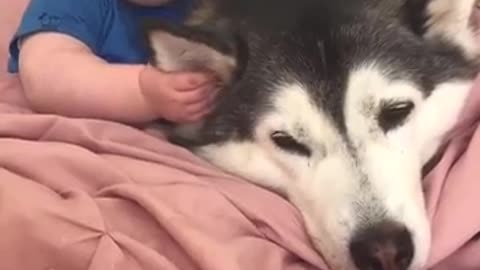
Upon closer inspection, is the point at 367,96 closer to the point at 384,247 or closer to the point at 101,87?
the point at 384,247

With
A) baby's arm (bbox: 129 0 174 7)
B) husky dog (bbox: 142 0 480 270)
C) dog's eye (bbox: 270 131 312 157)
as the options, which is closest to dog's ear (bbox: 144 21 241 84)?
husky dog (bbox: 142 0 480 270)

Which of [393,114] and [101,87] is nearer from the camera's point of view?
[393,114]

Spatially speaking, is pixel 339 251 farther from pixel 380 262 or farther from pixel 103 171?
pixel 103 171

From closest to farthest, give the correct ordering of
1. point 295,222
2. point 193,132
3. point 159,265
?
1. point 159,265
2. point 295,222
3. point 193,132

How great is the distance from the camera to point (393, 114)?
118cm

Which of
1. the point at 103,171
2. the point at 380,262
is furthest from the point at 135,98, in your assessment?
the point at 380,262

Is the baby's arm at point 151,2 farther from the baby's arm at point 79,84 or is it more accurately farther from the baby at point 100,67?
the baby's arm at point 79,84

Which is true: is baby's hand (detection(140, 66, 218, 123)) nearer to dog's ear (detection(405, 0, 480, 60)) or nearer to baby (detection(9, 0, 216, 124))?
baby (detection(9, 0, 216, 124))

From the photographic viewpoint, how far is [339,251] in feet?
3.64

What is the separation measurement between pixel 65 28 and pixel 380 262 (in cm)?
61

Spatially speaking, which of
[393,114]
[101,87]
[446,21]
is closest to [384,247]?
[393,114]

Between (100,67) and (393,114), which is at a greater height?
(393,114)

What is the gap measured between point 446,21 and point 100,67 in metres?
0.47

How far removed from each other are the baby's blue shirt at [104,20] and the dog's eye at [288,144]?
1.05 ft
